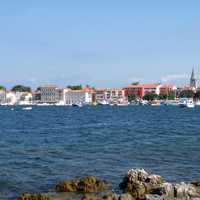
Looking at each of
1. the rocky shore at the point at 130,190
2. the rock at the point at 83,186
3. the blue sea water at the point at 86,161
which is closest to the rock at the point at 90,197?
the rocky shore at the point at 130,190

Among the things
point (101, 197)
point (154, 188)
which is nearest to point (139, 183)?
point (154, 188)

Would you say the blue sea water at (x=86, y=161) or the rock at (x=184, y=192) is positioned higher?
the rock at (x=184, y=192)

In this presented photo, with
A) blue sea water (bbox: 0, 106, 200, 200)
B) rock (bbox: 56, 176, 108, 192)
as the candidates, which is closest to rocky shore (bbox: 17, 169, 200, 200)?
rock (bbox: 56, 176, 108, 192)

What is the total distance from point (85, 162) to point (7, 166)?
14.6 feet

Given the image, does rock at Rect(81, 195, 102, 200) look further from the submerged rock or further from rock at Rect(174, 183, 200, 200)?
rock at Rect(174, 183, 200, 200)

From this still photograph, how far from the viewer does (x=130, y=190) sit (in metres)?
22.6

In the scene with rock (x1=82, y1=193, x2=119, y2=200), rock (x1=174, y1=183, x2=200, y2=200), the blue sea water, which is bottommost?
the blue sea water

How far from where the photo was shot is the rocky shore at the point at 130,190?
68.1ft

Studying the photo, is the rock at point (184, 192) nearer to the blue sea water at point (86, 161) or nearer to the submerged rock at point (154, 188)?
the submerged rock at point (154, 188)

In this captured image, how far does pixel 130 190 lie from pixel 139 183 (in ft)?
1.79

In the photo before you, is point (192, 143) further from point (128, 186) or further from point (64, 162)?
point (128, 186)

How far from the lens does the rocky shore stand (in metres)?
20.8

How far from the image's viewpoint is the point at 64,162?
33.2m

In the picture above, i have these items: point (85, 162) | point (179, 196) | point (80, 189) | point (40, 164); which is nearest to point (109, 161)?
point (85, 162)
